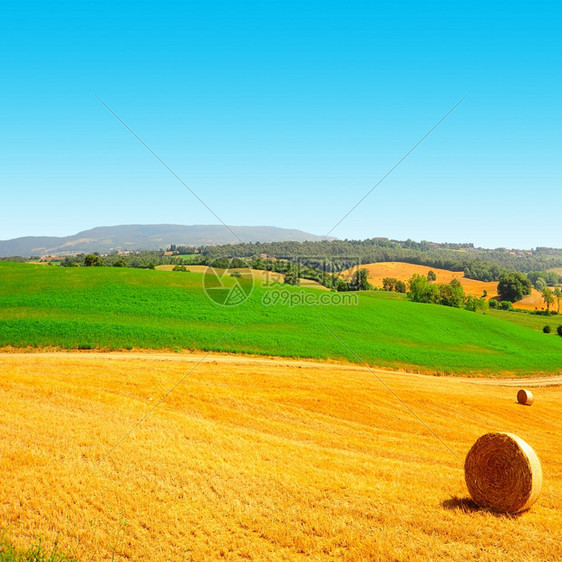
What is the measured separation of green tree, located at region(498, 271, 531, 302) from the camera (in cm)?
14638

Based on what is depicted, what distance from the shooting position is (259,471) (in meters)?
12.6

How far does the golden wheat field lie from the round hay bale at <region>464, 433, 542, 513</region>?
Answer: 0.44m

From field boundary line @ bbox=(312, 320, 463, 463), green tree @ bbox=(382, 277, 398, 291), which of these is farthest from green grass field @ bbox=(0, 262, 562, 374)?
green tree @ bbox=(382, 277, 398, 291)

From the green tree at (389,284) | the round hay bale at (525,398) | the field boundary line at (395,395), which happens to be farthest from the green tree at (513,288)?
the round hay bale at (525,398)

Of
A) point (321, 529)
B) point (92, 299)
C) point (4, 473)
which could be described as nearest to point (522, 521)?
point (321, 529)

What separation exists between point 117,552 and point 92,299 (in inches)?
1797

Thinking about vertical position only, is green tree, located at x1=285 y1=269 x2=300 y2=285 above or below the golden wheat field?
above

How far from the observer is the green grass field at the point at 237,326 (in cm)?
3909

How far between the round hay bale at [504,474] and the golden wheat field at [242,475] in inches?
17.2

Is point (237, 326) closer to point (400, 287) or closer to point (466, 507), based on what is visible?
point (466, 507)

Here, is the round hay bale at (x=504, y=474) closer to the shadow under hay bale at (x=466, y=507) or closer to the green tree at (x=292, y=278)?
the shadow under hay bale at (x=466, y=507)

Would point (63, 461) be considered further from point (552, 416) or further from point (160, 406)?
point (552, 416)

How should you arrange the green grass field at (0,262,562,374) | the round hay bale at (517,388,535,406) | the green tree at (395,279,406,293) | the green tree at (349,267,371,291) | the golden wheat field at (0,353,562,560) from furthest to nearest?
the green tree at (395,279,406,293) < the green tree at (349,267,371,291) < the green grass field at (0,262,562,374) < the round hay bale at (517,388,535,406) < the golden wheat field at (0,353,562,560)

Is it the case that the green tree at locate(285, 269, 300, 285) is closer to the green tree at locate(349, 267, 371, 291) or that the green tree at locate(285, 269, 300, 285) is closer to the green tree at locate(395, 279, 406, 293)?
the green tree at locate(349, 267, 371, 291)
